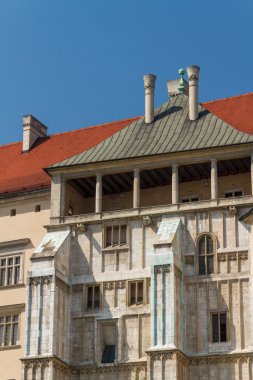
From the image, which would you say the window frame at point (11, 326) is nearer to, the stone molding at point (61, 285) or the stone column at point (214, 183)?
the stone molding at point (61, 285)

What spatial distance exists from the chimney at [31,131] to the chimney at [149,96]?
870 cm

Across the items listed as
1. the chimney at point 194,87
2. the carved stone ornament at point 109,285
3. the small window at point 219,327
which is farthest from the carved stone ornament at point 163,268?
the chimney at point 194,87

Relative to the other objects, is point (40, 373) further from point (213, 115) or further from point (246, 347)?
point (213, 115)

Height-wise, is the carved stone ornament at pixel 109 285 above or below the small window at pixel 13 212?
below

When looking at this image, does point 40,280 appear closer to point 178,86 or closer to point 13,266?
point 13,266

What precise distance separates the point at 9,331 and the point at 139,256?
23.1 ft

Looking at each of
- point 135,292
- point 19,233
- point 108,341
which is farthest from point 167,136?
point 108,341

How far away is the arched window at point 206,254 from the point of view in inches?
1832

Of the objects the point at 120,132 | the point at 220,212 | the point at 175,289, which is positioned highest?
the point at 120,132

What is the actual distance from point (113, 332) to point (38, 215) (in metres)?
7.54

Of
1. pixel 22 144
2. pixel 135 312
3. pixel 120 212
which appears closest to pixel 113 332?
pixel 135 312

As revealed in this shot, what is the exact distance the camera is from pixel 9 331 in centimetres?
4966

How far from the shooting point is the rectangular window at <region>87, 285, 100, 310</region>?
4762 cm

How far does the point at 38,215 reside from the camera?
2030 inches
